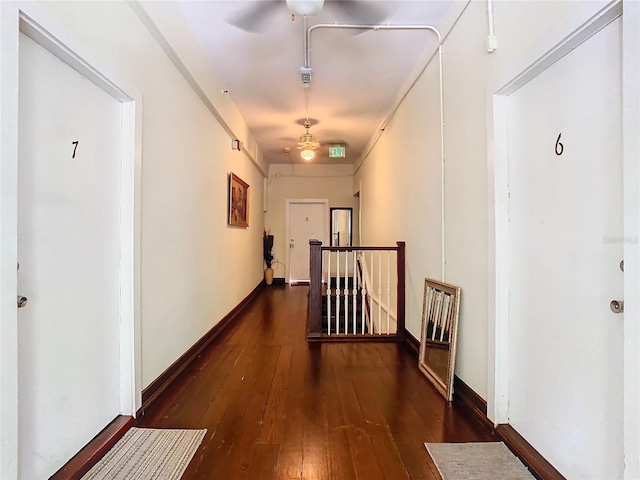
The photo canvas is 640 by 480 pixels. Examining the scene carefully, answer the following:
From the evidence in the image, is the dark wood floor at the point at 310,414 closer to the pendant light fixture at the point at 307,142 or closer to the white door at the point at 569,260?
the white door at the point at 569,260

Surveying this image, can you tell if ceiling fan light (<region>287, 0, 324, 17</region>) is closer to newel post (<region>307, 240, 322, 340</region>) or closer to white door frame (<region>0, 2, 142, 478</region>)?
white door frame (<region>0, 2, 142, 478</region>)

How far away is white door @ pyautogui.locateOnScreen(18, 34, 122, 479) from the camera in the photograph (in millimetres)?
1216

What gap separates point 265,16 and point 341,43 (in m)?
0.73

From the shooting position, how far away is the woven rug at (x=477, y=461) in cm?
144

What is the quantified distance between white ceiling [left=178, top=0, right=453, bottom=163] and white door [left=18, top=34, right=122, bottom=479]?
1.16 metres

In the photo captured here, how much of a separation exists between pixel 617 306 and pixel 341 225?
6.72m

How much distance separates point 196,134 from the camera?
283cm

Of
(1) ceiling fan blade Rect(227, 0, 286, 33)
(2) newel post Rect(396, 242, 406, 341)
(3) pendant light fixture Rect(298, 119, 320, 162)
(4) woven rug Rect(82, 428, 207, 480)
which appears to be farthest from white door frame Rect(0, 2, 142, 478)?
(3) pendant light fixture Rect(298, 119, 320, 162)

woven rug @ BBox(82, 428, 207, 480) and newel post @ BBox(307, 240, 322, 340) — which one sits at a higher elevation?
newel post @ BBox(307, 240, 322, 340)

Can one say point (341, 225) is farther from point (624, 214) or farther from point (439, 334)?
point (624, 214)

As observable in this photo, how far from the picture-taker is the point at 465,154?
213 centimetres

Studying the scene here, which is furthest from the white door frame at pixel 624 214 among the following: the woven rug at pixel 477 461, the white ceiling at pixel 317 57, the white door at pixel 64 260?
the white door at pixel 64 260

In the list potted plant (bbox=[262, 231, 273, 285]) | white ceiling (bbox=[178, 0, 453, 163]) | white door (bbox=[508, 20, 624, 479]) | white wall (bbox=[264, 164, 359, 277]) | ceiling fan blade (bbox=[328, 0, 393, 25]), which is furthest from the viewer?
white wall (bbox=[264, 164, 359, 277])

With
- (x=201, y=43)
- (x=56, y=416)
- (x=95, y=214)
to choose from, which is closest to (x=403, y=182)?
(x=201, y=43)
